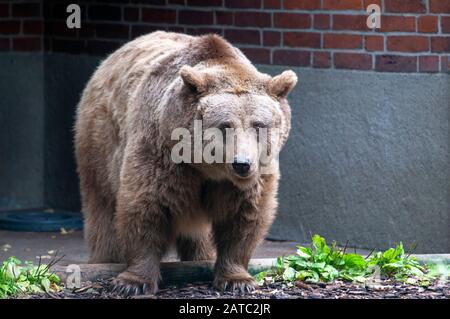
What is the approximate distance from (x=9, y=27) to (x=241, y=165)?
17.8 ft

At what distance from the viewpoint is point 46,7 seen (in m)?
10.7

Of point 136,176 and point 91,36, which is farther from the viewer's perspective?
point 91,36

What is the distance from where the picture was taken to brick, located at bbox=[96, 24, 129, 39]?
33.1 ft

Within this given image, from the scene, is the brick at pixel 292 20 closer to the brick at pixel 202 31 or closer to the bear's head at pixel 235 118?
the brick at pixel 202 31

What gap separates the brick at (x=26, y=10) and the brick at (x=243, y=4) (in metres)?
2.31

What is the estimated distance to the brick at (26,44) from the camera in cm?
1059

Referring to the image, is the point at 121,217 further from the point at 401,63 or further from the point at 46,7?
the point at 46,7

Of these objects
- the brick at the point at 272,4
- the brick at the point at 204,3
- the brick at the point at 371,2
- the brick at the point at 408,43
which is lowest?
the brick at the point at 408,43

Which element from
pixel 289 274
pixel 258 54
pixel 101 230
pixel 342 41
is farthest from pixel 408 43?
pixel 101 230

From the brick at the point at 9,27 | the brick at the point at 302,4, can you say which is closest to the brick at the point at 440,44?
the brick at the point at 302,4

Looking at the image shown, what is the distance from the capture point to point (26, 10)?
10.6m

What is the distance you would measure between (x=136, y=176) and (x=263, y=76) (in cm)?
99

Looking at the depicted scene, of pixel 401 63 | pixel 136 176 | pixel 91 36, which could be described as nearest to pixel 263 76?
pixel 136 176

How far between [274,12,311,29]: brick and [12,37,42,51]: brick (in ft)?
9.20
